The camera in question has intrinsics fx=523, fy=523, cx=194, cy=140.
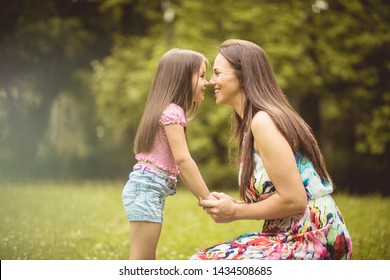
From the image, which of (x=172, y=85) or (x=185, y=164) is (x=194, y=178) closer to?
(x=185, y=164)

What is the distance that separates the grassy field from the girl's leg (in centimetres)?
148

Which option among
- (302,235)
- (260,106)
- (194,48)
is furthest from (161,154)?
(194,48)

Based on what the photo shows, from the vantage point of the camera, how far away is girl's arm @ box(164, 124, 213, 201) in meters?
2.76

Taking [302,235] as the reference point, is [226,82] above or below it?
above

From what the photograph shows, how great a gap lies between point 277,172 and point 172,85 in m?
0.93

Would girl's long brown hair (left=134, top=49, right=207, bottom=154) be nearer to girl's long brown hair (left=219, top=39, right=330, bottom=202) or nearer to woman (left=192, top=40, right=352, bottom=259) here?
girl's long brown hair (left=219, top=39, right=330, bottom=202)

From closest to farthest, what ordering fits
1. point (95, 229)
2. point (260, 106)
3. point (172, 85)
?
1. point (260, 106)
2. point (172, 85)
3. point (95, 229)

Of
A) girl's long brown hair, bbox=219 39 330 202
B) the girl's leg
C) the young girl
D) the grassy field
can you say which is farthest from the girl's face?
the grassy field

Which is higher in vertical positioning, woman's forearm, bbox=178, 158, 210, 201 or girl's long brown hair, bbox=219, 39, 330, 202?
girl's long brown hair, bbox=219, 39, 330, 202

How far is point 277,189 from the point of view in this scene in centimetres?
245

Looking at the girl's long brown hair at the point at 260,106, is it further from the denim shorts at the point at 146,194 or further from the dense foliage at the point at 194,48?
the dense foliage at the point at 194,48

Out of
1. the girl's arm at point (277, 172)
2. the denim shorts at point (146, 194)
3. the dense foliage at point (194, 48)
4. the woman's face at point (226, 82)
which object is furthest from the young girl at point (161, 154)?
the dense foliage at point (194, 48)

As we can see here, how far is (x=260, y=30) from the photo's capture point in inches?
443
